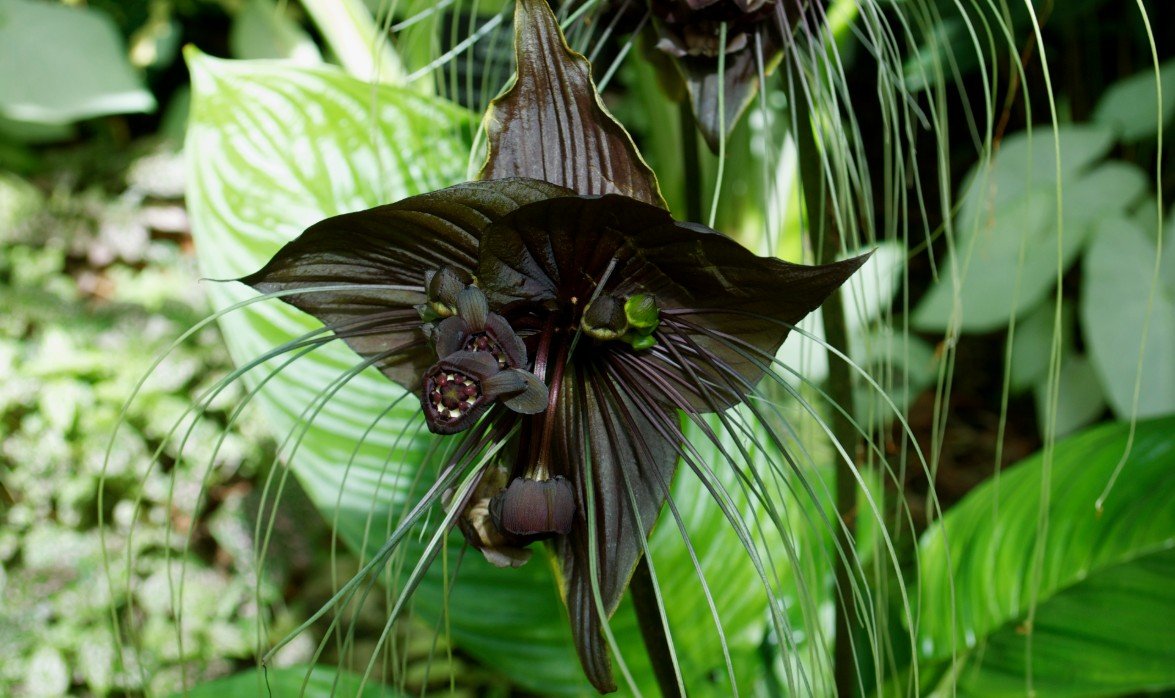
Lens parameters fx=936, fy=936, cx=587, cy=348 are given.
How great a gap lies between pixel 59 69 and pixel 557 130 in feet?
4.69

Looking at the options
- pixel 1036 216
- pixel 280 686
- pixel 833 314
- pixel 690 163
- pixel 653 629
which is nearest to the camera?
pixel 653 629

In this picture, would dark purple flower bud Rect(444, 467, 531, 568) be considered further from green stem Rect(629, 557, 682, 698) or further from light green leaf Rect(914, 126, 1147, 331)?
light green leaf Rect(914, 126, 1147, 331)

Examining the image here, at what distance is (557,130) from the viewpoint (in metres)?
0.44

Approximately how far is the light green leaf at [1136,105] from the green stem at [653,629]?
1216 mm

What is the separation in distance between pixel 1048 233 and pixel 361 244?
119 centimetres

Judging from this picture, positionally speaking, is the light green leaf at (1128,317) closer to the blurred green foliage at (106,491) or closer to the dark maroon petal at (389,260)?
the dark maroon petal at (389,260)

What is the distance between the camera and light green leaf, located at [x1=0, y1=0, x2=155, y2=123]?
1521mm

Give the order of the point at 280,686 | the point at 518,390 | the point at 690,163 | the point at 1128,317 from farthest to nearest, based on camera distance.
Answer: the point at 1128,317 < the point at 280,686 < the point at 690,163 < the point at 518,390

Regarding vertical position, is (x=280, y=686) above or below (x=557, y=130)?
below

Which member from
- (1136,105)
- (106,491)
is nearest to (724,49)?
(1136,105)

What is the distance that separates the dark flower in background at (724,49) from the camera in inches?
21.3

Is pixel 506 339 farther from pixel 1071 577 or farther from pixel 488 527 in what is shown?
pixel 1071 577

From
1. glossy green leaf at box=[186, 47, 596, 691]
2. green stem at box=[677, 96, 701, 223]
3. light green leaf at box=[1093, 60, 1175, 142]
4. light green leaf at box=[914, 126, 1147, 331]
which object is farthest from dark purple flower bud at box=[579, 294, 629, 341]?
light green leaf at box=[1093, 60, 1175, 142]

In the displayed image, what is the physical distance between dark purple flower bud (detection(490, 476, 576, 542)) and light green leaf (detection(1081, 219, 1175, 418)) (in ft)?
3.30
